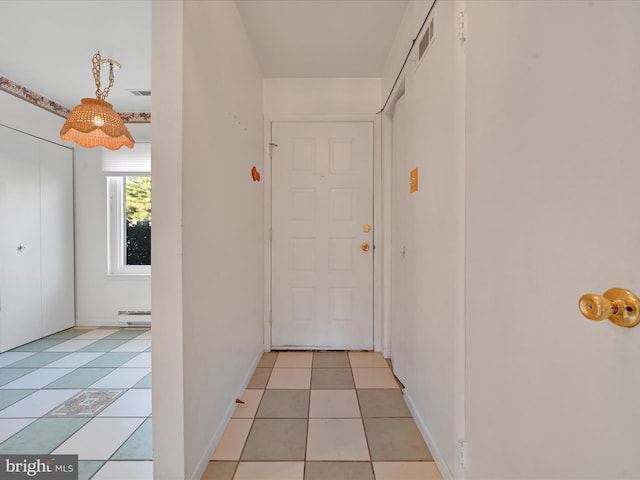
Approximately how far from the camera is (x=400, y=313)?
7.52 ft

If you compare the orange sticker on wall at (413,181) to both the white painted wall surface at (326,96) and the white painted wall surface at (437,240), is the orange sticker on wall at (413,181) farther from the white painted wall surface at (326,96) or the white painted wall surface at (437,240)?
the white painted wall surface at (326,96)

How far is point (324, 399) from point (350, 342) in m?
0.89

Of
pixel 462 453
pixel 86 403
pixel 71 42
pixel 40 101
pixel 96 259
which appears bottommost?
pixel 86 403

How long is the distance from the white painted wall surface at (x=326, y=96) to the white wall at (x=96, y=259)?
1.96 m

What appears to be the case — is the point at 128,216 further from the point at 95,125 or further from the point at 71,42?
the point at 71,42

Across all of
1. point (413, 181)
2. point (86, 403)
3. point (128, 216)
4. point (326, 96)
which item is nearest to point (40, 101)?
point (128, 216)

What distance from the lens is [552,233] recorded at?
0.71 m

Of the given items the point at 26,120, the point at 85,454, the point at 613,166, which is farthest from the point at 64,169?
the point at 613,166

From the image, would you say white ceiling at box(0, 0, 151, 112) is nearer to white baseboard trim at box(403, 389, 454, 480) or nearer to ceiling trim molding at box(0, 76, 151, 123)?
ceiling trim molding at box(0, 76, 151, 123)

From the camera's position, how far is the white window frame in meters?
3.72

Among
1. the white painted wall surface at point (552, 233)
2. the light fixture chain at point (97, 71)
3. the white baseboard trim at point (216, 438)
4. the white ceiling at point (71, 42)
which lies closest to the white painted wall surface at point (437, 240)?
the white painted wall surface at point (552, 233)

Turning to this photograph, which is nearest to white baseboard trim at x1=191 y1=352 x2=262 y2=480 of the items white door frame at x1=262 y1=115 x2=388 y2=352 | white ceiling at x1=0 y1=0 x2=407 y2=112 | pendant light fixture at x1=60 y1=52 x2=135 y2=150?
white door frame at x1=262 y1=115 x2=388 y2=352

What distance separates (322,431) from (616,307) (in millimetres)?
1573

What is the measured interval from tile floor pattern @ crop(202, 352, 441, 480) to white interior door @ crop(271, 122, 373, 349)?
1.50ft
